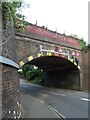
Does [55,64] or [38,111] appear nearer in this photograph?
[38,111]

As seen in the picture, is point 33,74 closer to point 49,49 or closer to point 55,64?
point 55,64

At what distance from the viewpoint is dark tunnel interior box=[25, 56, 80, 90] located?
2822cm

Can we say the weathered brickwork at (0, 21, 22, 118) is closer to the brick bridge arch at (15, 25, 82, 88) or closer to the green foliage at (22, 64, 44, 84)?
the brick bridge arch at (15, 25, 82, 88)

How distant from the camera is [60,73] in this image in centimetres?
3288

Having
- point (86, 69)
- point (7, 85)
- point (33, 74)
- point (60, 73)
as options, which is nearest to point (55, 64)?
point (60, 73)

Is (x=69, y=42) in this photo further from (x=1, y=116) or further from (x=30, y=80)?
(x=30, y=80)

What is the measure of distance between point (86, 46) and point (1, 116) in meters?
23.3

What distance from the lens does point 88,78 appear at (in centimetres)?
2848

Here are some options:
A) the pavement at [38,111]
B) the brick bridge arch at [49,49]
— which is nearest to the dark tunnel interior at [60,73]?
the brick bridge arch at [49,49]

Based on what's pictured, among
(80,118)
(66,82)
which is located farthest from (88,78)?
(80,118)

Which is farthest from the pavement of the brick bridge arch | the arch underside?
the arch underside

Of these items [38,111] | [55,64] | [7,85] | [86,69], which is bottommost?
[38,111]

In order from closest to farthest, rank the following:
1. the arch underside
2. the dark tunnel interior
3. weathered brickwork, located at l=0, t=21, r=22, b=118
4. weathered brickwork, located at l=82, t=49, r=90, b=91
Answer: weathered brickwork, located at l=0, t=21, r=22, b=118 < the arch underside < the dark tunnel interior < weathered brickwork, located at l=82, t=49, r=90, b=91

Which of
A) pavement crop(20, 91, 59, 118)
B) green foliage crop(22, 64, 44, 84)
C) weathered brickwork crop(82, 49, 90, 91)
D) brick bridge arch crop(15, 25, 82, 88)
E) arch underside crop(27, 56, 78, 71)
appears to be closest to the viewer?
pavement crop(20, 91, 59, 118)
